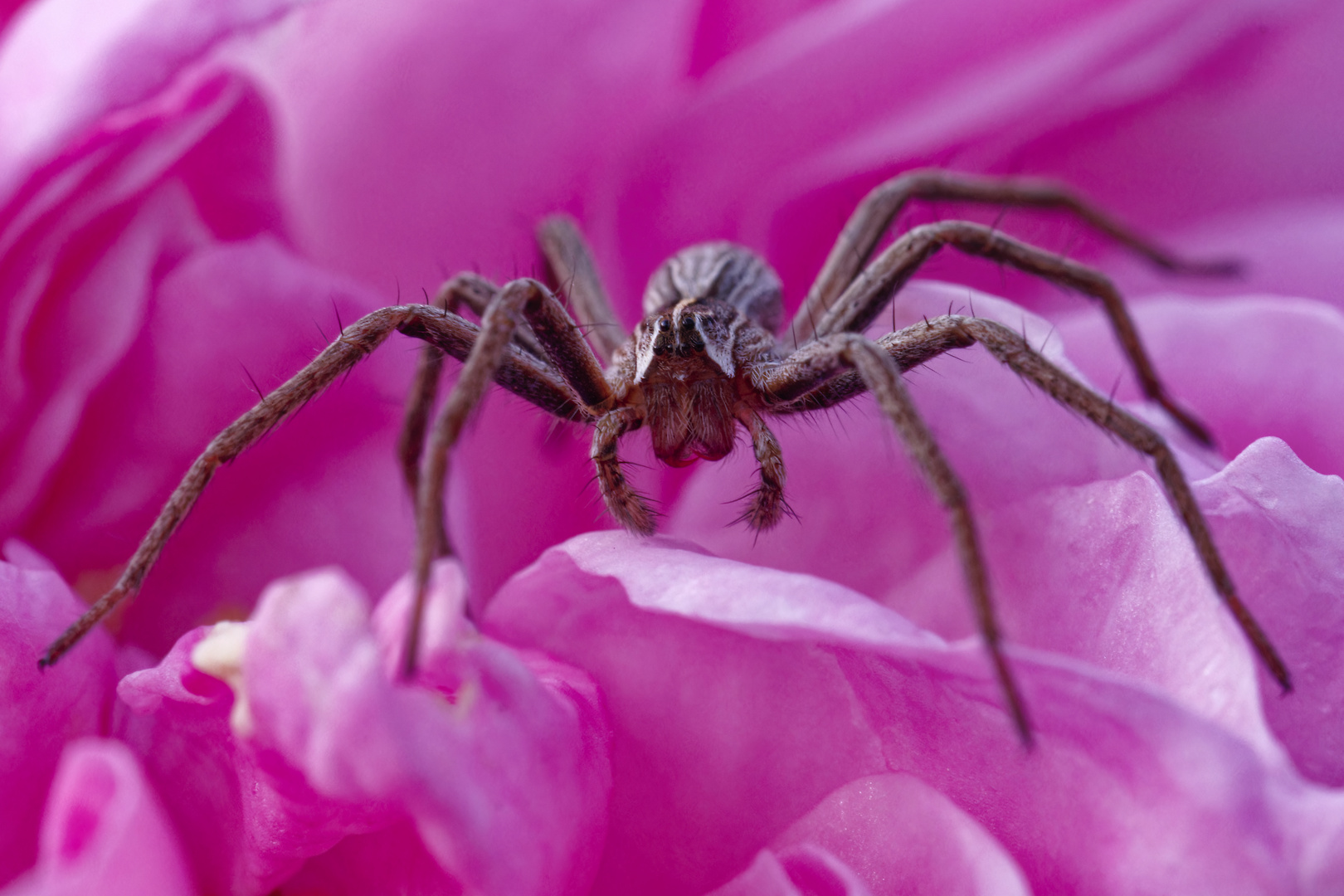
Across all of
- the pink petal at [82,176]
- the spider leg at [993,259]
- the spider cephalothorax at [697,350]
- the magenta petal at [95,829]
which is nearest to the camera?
the magenta petal at [95,829]

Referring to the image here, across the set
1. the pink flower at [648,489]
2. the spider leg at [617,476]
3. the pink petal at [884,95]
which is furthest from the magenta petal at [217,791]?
the pink petal at [884,95]

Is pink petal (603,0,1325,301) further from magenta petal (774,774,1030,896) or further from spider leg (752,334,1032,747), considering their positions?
magenta petal (774,774,1030,896)

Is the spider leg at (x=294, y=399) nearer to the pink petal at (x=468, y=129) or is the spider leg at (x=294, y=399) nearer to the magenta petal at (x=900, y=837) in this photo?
the pink petal at (x=468, y=129)

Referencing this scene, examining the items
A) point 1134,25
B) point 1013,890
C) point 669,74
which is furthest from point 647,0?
point 1013,890

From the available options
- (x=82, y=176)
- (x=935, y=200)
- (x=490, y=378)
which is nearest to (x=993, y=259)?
(x=935, y=200)

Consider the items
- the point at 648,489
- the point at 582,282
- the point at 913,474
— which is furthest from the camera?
the point at 582,282

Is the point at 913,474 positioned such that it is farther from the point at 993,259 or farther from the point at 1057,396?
the point at 993,259
